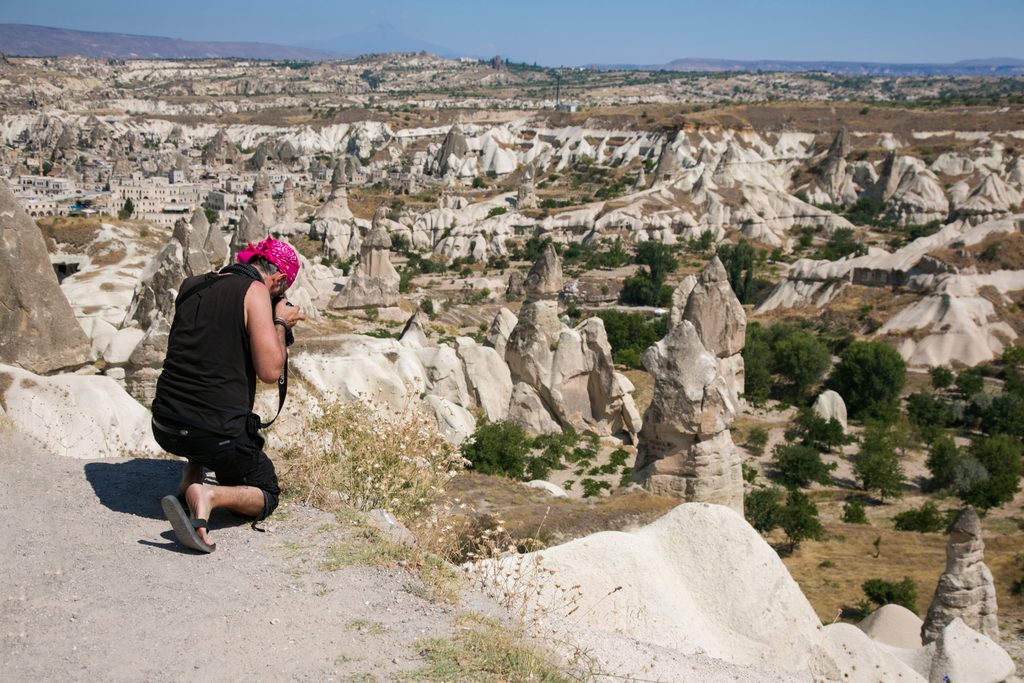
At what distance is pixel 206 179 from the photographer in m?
79.8

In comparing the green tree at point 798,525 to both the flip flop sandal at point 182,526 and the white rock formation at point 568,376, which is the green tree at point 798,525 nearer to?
the white rock formation at point 568,376

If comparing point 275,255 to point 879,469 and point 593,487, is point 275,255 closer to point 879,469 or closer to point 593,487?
point 593,487

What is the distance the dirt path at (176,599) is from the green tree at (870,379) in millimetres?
23185

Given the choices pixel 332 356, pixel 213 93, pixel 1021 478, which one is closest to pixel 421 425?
pixel 332 356

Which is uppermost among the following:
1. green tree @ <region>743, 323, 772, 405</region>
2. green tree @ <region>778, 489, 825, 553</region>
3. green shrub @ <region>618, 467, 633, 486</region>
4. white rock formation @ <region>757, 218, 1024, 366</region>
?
white rock formation @ <region>757, 218, 1024, 366</region>

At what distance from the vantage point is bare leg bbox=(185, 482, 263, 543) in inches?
172

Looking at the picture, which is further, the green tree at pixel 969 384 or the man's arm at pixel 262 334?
the green tree at pixel 969 384

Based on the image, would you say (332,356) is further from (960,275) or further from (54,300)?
(960,275)

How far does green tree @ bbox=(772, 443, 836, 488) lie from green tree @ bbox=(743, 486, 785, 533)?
2683 millimetres

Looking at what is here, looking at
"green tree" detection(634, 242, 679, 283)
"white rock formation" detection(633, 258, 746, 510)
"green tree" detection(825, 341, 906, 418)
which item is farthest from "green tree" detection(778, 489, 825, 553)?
"green tree" detection(634, 242, 679, 283)

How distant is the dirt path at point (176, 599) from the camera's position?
3432mm

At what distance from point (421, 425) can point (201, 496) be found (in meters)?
1.73

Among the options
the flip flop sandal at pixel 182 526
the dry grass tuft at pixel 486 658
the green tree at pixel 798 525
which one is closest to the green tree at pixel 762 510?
the green tree at pixel 798 525

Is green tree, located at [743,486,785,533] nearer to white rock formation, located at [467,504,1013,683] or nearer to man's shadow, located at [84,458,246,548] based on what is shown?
white rock formation, located at [467,504,1013,683]
